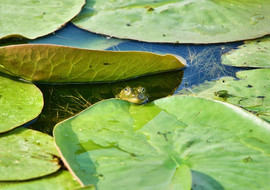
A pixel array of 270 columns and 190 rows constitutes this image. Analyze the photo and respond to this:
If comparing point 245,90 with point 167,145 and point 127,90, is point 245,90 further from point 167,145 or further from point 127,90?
point 167,145

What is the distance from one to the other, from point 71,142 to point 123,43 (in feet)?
7.04

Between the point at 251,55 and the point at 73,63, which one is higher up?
the point at 73,63

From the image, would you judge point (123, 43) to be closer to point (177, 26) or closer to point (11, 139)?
point (177, 26)

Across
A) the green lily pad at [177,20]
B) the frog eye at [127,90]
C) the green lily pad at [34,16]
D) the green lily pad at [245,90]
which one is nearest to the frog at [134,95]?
the frog eye at [127,90]

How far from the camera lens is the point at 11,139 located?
2.61m

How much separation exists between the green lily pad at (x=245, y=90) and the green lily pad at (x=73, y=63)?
0.46 meters

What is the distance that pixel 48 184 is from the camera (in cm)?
220

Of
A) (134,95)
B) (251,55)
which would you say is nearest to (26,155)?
(134,95)

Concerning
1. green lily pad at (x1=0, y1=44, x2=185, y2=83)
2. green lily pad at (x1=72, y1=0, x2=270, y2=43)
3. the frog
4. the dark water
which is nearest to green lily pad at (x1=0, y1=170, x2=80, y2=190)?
the dark water

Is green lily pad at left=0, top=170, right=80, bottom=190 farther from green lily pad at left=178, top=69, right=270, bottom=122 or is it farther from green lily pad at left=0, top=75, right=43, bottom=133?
green lily pad at left=178, top=69, right=270, bottom=122

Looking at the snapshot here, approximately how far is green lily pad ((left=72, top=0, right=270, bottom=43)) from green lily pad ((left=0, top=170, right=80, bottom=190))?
242 centimetres

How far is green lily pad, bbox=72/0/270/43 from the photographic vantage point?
4379mm

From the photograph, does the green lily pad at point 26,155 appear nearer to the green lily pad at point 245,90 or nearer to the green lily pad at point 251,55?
the green lily pad at point 245,90

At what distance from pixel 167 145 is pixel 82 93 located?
1349 mm
